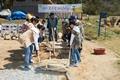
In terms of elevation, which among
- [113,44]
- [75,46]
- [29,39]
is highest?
[29,39]

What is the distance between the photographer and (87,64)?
17.6 metres

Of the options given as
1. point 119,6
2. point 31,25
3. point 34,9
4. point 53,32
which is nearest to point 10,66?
point 31,25

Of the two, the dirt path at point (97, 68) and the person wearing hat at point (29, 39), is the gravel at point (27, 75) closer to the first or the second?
the person wearing hat at point (29, 39)

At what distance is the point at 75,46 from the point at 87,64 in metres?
1.17

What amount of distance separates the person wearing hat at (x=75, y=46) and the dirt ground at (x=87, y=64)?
298 millimetres

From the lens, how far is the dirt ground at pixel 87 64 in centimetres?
1559

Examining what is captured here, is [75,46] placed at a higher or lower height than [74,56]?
higher

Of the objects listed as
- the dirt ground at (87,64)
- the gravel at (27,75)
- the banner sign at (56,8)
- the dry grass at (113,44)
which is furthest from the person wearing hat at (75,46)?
the dry grass at (113,44)

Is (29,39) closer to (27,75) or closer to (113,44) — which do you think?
(27,75)

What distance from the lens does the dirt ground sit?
51.1 ft

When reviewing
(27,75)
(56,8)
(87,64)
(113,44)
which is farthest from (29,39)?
(113,44)

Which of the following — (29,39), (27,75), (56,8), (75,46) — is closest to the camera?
(27,75)

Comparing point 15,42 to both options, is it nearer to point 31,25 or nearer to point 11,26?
point 11,26

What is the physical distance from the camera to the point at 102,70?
1658 centimetres
